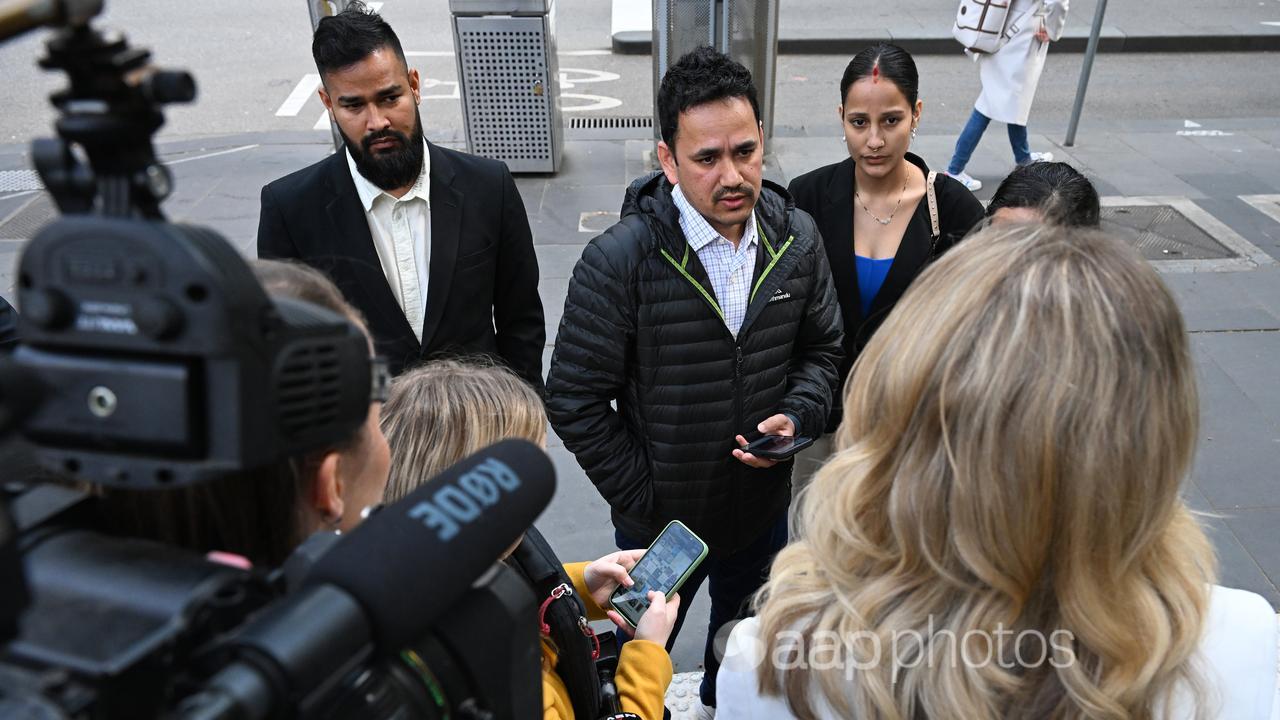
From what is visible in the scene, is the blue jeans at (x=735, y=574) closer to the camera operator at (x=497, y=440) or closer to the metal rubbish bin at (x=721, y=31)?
the camera operator at (x=497, y=440)

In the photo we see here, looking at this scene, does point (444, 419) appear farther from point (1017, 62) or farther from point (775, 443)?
point (1017, 62)

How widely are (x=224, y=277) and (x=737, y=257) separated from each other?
2.10 meters

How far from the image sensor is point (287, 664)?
0.79 metres

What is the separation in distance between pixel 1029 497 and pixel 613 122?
8531 mm

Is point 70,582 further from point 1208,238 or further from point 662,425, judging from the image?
point 1208,238

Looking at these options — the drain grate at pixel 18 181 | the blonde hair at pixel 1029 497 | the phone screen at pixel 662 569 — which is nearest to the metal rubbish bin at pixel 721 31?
the drain grate at pixel 18 181

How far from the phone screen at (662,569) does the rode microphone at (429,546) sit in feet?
4.38

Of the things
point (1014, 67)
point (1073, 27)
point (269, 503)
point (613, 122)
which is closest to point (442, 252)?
point (269, 503)

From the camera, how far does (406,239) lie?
120 inches

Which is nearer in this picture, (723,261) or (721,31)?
(723,261)

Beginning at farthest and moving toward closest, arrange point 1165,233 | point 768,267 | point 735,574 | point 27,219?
point 27,219 → point 1165,233 → point 735,574 → point 768,267

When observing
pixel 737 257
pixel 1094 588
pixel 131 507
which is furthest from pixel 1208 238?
pixel 131 507

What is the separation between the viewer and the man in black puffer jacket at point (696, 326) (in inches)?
107

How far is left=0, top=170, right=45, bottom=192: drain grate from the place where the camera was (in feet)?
25.5
